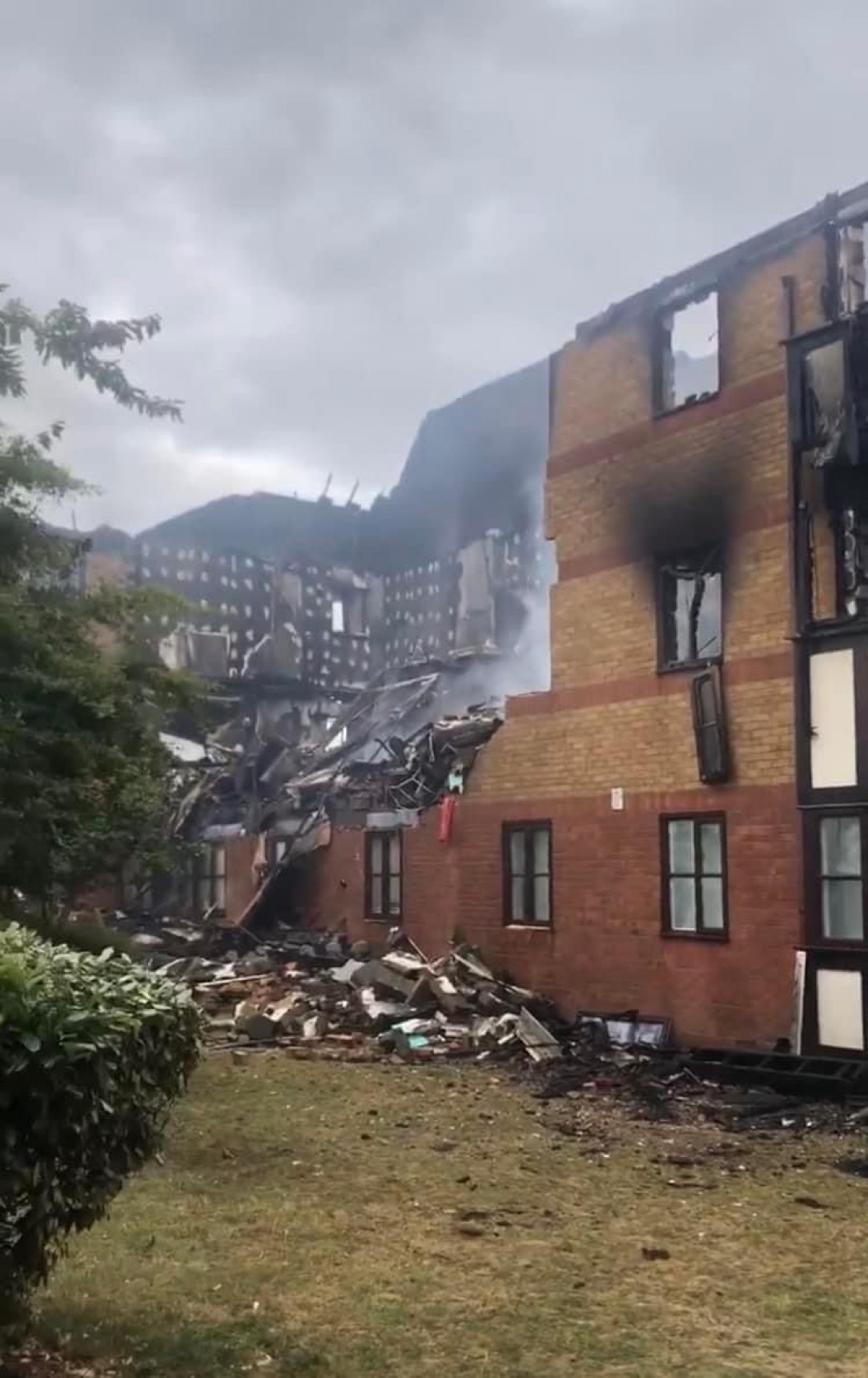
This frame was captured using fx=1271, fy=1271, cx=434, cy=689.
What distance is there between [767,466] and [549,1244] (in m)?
8.24

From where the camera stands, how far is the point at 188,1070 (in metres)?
4.96

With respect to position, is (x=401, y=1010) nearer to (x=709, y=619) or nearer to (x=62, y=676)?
(x=709, y=619)

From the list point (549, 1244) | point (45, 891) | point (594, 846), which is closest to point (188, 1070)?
point (549, 1244)

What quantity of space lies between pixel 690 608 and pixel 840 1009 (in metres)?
4.38

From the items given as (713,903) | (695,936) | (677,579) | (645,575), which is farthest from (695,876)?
(645,575)

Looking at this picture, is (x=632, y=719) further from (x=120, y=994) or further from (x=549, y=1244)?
(x=120, y=994)

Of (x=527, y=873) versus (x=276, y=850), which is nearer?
(x=527, y=873)

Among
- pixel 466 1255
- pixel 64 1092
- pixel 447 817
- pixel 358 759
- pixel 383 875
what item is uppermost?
pixel 358 759

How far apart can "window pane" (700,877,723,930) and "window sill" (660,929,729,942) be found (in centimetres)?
9

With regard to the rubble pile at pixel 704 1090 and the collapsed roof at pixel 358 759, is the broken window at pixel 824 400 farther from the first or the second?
the collapsed roof at pixel 358 759

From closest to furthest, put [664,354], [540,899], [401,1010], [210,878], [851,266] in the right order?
[851,266] < [664,354] < [401,1010] < [540,899] < [210,878]

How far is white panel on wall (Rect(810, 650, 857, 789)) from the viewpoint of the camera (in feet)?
37.2

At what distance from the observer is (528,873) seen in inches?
595

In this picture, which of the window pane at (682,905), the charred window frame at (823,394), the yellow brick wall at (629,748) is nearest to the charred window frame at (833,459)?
the charred window frame at (823,394)
